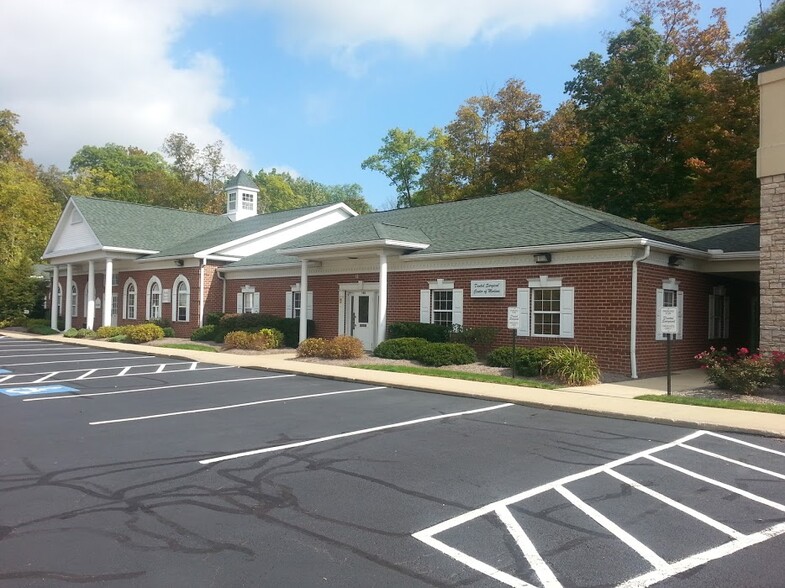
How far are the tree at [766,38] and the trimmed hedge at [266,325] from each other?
69.2ft

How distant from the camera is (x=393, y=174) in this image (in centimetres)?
5588

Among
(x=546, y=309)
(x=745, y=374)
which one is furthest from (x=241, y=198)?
(x=745, y=374)

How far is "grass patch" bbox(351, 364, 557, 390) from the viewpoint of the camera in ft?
47.0

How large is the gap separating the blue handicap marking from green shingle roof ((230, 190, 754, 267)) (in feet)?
32.4

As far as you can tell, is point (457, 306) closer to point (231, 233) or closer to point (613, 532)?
point (613, 532)

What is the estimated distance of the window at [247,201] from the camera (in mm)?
40531

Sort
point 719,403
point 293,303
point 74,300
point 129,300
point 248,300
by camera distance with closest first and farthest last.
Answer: point 719,403 < point 293,303 < point 248,300 < point 129,300 < point 74,300

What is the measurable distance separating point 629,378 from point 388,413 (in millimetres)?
7480

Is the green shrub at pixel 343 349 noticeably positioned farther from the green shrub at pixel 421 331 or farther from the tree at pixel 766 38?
the tree at pixel 766 38

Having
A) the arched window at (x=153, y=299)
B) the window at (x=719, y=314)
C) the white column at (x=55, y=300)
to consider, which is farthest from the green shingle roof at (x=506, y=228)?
the white column at (x=55, y=300)

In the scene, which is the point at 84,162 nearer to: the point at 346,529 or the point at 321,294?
the point at 321,294

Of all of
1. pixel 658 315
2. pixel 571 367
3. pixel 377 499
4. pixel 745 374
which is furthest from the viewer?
pixel 658 315

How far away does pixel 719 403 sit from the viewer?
11.7m

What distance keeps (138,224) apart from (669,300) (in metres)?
28.5
